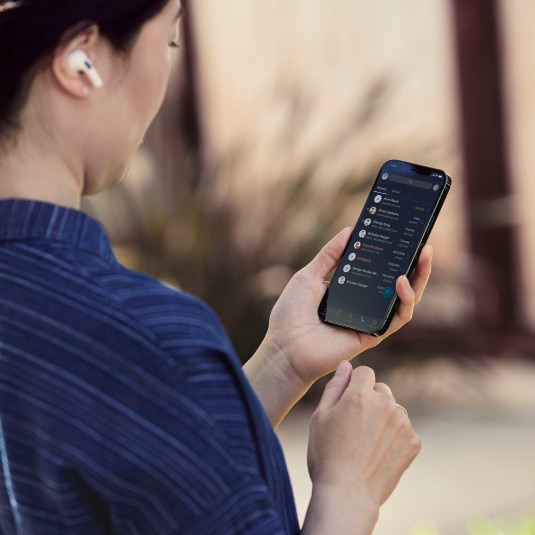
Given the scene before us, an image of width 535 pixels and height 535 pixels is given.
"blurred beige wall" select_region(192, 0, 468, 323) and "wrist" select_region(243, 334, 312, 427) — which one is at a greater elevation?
"wrist" select_region(243, 334, 312, 427)

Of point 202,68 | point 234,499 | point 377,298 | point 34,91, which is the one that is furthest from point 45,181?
point 202,68

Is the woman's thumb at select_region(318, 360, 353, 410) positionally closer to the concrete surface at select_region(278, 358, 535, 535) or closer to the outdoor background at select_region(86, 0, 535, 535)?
the concrete surface at select_region(278, 358, 535, 535)

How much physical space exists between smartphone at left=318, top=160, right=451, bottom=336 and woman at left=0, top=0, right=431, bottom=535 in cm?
38

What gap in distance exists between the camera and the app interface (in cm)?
145

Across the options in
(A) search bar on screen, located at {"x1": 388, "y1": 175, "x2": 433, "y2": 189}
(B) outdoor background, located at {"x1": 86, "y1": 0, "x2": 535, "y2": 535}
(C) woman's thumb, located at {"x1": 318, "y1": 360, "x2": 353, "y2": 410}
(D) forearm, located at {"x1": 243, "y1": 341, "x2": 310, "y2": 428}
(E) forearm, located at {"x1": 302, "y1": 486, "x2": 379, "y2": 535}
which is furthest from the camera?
(B) outdoor background, located at {"x1": 86, "y1": 0, "x2": 535, "y2": 535}

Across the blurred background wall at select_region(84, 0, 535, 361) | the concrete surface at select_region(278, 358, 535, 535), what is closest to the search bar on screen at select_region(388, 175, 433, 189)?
the concrete surface at select_region(278, 358, 535, 535)

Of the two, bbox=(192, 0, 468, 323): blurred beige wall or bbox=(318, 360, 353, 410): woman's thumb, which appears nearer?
bbox=(318, 360, 353, 410): woman's thumb

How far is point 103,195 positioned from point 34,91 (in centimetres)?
448

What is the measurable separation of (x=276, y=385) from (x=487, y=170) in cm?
424

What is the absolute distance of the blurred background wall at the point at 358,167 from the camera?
16.6ft

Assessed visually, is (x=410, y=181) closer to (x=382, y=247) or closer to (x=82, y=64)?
(x=382, y=247)

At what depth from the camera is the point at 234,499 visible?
93 cm

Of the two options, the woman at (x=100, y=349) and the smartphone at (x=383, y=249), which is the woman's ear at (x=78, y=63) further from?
the smartphone at (x=383, y=249)

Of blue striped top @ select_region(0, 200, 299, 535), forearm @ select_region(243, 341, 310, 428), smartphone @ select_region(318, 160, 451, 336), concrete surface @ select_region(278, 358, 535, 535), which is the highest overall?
blue striped top @ select_region(0, 200, 299, 535)
